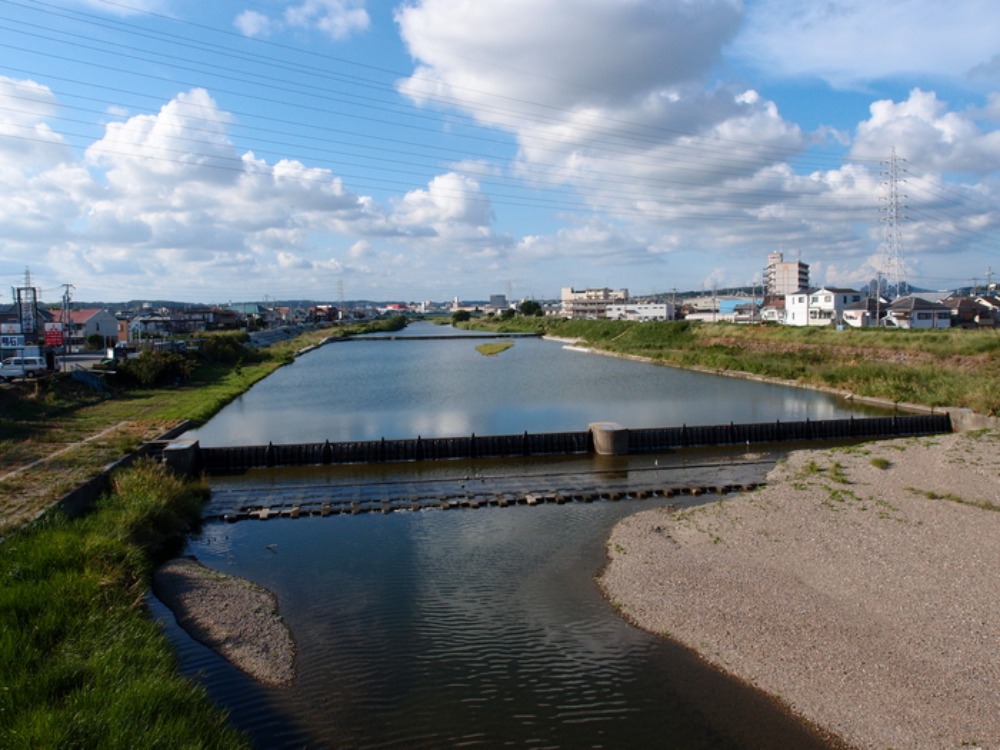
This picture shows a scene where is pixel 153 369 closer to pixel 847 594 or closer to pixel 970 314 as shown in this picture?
pixel 847 594

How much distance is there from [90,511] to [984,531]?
19367 mm

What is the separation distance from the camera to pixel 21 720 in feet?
22.3

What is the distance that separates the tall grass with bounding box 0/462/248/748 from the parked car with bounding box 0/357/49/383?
23.5 meters

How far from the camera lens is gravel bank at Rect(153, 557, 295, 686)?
33.0ft

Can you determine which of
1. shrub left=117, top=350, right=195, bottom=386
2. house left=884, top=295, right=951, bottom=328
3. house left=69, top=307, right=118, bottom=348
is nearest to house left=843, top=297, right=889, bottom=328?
house left=884, top=295, right=951, bottom=328

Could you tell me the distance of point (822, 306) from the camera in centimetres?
7144

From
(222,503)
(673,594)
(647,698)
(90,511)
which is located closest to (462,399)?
(222,503)

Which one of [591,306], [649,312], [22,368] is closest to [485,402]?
[22,368]

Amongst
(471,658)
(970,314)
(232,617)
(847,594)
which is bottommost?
(471,658)

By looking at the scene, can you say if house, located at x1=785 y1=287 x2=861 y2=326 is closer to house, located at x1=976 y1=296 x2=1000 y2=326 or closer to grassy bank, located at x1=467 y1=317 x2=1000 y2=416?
grassy bank, located at x1=467 y1=317 x2=1000 y2=416

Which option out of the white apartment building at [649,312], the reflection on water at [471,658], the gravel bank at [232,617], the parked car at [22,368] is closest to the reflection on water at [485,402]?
the parked car at [22,368]

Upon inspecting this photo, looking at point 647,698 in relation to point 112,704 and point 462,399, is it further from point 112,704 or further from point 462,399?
point 462,399

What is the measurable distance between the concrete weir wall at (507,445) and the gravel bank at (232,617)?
9.26 m

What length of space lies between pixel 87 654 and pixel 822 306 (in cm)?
7447
